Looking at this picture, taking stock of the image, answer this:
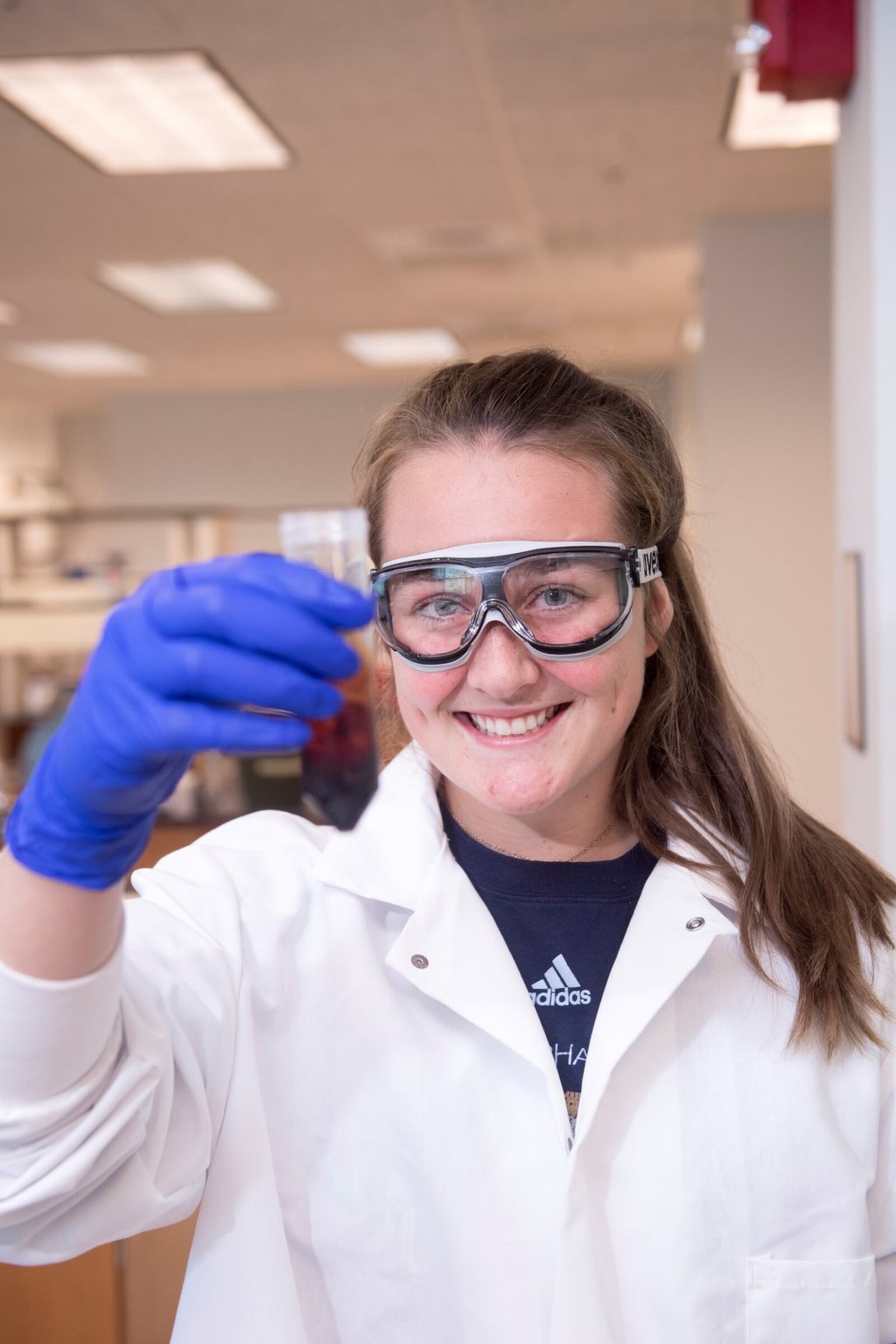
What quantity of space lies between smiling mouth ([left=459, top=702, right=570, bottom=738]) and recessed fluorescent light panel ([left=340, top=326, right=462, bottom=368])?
23.5ft

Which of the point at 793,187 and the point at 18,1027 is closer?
the point at 18,1027

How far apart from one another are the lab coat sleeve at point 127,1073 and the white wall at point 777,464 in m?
4.63

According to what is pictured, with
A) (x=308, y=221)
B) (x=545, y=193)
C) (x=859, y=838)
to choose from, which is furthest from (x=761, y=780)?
(x=308, y=221)

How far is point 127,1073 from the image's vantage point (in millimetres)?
948

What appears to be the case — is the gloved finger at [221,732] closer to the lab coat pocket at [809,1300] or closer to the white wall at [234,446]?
the lab coat pocket at [809,1300]

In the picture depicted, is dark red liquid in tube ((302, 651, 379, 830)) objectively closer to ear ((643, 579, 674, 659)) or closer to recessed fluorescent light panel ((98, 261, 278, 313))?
ear ((643, 579, 674, 659))

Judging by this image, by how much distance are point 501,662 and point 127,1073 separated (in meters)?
0.49

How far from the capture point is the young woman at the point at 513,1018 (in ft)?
3.84

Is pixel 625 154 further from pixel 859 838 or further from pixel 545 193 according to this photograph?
pixel 859 838

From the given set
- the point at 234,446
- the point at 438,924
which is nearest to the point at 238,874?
the point at 438,924

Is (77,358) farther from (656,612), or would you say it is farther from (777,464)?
(656,612)

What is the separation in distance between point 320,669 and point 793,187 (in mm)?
5210

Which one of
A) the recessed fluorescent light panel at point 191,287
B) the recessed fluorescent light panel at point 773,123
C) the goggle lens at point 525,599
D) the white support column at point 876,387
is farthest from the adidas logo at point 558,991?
the recessed fluorescent light panel at point 191,287

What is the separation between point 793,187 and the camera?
5.35m
